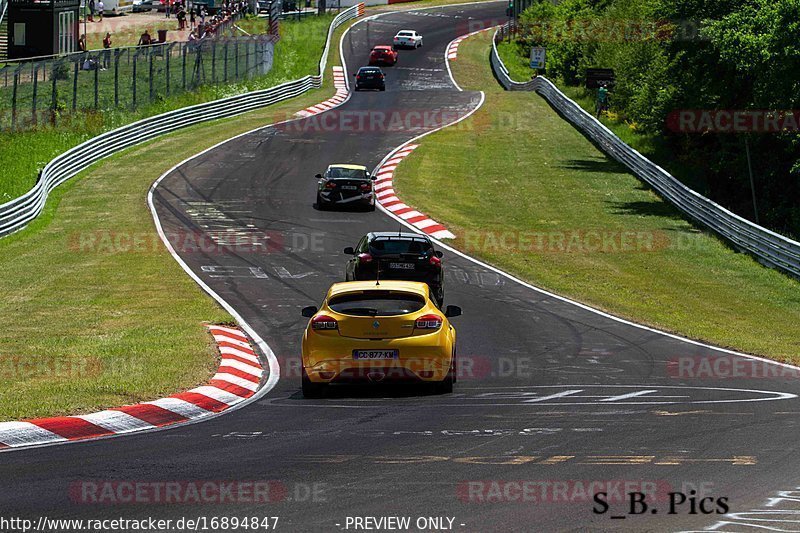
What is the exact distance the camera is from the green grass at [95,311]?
587 inches

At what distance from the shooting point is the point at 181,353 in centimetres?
1778

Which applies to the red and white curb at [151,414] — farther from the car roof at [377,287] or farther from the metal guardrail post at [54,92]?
the metal guardrail post at [54,92]

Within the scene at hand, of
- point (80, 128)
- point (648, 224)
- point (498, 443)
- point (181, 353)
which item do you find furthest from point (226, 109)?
point (498, 443)

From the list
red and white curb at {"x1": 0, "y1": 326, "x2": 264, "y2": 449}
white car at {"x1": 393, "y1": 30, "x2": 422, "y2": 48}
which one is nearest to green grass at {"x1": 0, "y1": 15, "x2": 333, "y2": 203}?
white car at {"x1": 393, "y1": 30, "x2": 422, "y2": 48}

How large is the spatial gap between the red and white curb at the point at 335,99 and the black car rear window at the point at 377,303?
1736 inches

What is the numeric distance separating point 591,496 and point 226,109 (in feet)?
168

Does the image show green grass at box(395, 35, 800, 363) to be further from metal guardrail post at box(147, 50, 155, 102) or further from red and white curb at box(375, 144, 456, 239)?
metal guardrail post at box(147, 50, 155, 102)

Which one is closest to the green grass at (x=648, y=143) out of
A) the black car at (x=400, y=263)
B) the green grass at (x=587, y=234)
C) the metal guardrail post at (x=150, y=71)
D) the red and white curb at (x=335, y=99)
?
the green grass at (x=587, y=234)

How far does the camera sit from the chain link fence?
44.1 meters

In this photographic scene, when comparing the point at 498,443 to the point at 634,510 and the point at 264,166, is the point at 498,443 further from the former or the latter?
the point at 264,166

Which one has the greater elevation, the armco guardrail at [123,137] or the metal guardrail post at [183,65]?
the metal guardrail post at [183,65]

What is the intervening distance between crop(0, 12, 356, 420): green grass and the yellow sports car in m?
1.73

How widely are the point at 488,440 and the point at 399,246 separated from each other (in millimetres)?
10797

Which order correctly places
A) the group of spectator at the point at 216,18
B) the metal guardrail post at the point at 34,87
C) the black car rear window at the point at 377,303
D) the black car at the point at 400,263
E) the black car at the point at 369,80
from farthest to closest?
the group of spectator at the point at 216,18 < the black car at the point at 369,80 < the metal guardrail post at the point at 34,87 < the black car at the point at 400,263 < the black car rear window at the point at 377,303
